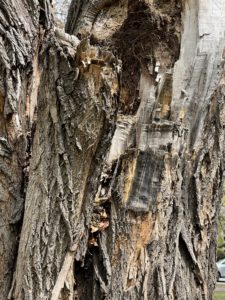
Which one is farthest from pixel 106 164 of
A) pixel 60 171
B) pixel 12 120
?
pixel 12 120

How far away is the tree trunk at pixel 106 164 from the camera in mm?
2562

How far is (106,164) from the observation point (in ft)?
9.86

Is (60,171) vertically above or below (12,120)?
below

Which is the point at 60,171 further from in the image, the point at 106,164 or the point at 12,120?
the point at 12,120

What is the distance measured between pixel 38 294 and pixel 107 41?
7.67ft

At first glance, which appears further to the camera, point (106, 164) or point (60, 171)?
point (106, 164)

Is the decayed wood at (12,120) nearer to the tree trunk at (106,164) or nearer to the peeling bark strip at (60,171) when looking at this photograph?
the tree trunk at (106,164)

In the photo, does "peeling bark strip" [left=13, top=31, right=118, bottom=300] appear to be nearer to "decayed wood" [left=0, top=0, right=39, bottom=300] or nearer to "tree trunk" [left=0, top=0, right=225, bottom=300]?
"tree trunk" [left=0, top=0, right=225, bottom=300]

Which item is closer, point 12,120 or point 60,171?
point 60,171

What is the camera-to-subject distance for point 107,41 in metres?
4.25

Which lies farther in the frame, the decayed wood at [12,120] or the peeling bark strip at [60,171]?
the decayed wood at [12,120]

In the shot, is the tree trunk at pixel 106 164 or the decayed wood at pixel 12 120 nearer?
the tree trunk at pixel 106 164

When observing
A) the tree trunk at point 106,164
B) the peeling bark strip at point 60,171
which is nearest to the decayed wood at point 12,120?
the tree trunk at point 106,164

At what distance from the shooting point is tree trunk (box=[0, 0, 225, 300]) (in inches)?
101
